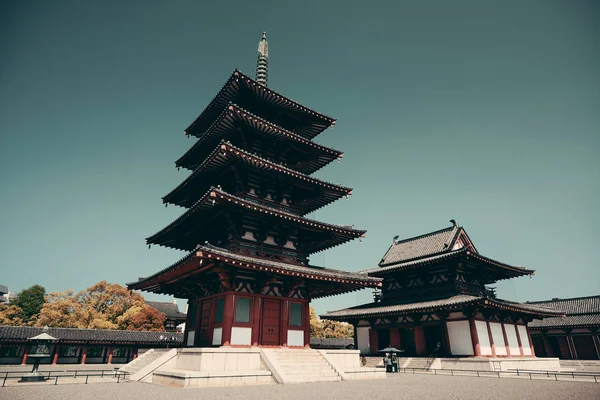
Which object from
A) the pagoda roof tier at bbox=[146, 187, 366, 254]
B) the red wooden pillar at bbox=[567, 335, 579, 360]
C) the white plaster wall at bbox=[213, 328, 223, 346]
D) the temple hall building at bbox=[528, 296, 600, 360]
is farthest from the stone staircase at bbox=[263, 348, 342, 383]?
the red wooden pillar at bbox=[567, 335, 579, 360]

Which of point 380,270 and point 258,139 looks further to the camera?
point 380,270

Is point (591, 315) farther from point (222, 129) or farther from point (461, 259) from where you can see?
point (222, 129)

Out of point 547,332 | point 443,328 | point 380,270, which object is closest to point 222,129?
point 380,270

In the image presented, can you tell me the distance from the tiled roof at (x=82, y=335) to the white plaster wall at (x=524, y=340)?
3904cm

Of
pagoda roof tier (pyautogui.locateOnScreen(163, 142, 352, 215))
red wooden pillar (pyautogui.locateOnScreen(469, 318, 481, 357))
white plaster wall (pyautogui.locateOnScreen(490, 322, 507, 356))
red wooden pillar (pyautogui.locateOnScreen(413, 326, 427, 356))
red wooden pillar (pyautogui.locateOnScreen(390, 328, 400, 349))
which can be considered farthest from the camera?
red wooden pillar (pyautogui.locateOnScreen(390, 328, 400, 349))

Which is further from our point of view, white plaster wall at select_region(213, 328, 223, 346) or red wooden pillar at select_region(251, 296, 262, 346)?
red wooden pillar at select_region(251, 296, 262, 346)

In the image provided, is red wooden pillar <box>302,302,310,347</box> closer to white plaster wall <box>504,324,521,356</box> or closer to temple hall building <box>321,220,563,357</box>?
temple hall building <box>321,220,563,357</box>

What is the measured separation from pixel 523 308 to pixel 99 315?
57.1 metres

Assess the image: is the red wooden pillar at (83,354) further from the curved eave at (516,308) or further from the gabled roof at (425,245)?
the curved eave at (516,308)

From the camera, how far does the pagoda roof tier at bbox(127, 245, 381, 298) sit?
1609 cm

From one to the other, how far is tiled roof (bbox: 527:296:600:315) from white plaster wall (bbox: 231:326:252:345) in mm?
43861

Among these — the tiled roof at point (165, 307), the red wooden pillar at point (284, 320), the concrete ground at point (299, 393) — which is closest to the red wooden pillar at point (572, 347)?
the concrete ground at point (299, 393)

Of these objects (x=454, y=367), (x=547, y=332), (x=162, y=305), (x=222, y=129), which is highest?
(x=222, y=129)

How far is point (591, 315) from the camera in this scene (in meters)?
39.6
